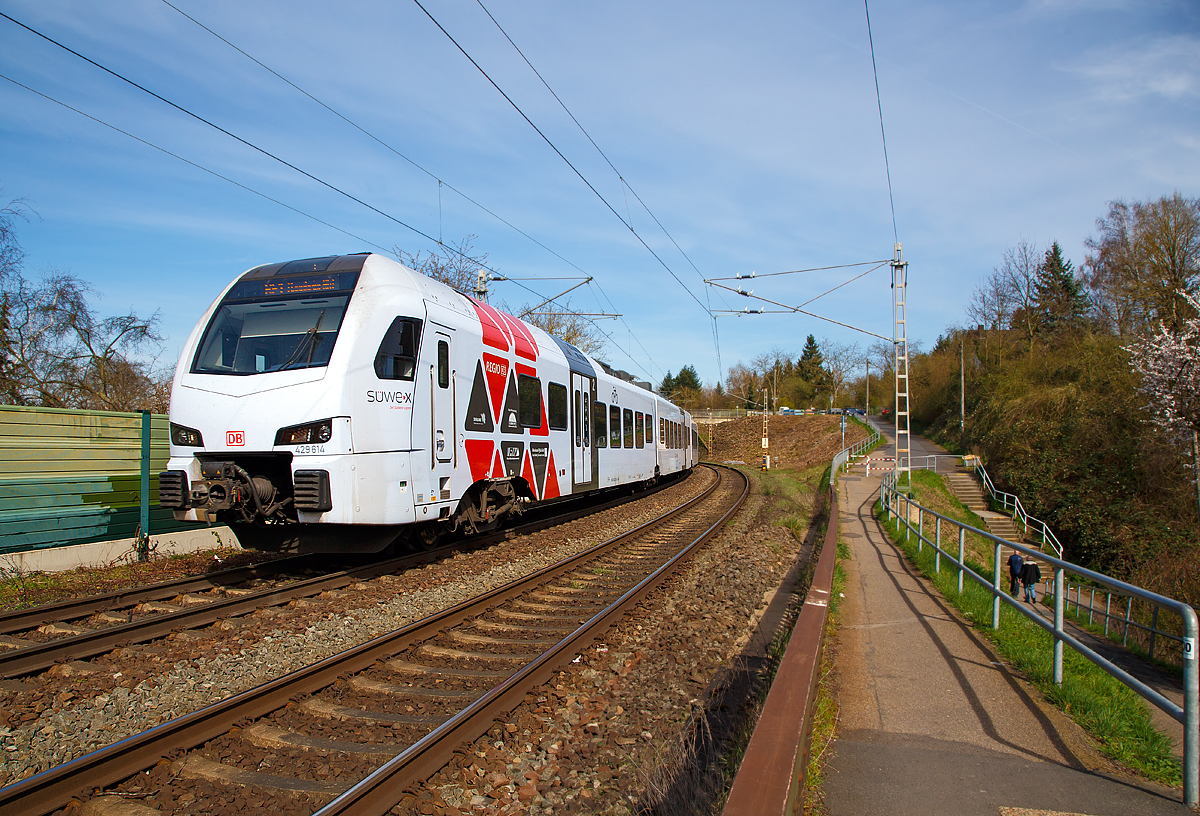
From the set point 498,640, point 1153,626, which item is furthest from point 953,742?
point 1153,626

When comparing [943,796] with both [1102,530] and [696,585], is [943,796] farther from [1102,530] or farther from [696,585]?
[1102,530]

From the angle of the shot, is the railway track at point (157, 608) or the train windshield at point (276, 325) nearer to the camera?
the railway track at point (157, 608)

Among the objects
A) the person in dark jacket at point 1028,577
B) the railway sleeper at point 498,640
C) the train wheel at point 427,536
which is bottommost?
the person in dark jacket at point 1028,577

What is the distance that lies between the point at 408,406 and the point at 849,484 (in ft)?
81.4

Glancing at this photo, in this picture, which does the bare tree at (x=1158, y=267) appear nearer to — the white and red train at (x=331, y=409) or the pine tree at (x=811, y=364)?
the white and red train at (x=331, y=409)

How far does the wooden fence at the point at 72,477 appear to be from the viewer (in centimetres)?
823

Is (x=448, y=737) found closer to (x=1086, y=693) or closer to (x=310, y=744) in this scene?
(x=310, y=744)

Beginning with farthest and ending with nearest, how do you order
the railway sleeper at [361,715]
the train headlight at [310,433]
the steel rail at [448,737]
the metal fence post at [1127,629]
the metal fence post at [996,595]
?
the metal fence post at [1127,629] → the train headlight at [310,433] → the metal fence post at [996,595] → the railway sleeper at [361,715] → the steel rail at [448,737]

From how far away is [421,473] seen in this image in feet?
25.8

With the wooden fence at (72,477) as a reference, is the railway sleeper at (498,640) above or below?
below

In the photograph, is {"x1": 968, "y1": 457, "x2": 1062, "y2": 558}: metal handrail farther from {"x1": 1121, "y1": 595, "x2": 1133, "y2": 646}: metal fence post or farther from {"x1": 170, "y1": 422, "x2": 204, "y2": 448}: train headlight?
{"x1": 170, "y1": 422, "x2": 204, "y2": 448}: train headlight

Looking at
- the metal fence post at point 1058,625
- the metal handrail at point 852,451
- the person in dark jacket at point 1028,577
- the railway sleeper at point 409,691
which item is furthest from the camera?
the metal handrail at point 852,451

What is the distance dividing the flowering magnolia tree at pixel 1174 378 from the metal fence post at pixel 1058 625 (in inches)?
829

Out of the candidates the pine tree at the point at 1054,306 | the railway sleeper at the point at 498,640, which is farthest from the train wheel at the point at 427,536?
the pine tree at the point at 1054,306
